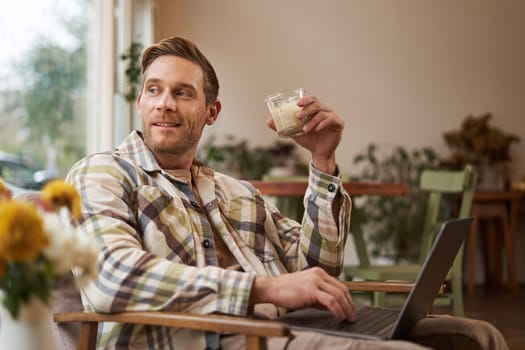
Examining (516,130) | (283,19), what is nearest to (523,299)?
(516,130)

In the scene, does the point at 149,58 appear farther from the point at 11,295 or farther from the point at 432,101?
the point at 432,101

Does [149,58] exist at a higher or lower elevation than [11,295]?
higher

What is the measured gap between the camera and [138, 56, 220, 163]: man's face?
1812mm

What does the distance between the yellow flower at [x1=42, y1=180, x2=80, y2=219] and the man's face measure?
0.86 meters

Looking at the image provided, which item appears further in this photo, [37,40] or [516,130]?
[516,130]

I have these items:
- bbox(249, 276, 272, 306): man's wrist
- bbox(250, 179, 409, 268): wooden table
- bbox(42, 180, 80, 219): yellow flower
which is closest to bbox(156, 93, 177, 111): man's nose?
bbox(249, 276, 272, 306): man's wrist

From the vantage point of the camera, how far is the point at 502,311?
489cm

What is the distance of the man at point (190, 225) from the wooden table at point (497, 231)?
428 centimetres

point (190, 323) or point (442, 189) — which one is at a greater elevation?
point (442, 189)

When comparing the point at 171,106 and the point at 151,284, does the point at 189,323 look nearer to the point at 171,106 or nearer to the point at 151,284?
the point at 151,284

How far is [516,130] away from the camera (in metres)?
6.54

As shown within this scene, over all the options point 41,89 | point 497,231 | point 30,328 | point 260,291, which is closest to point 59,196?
point 30,328

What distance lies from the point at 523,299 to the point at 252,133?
261 cm

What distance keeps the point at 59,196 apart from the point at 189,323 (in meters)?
0.44
